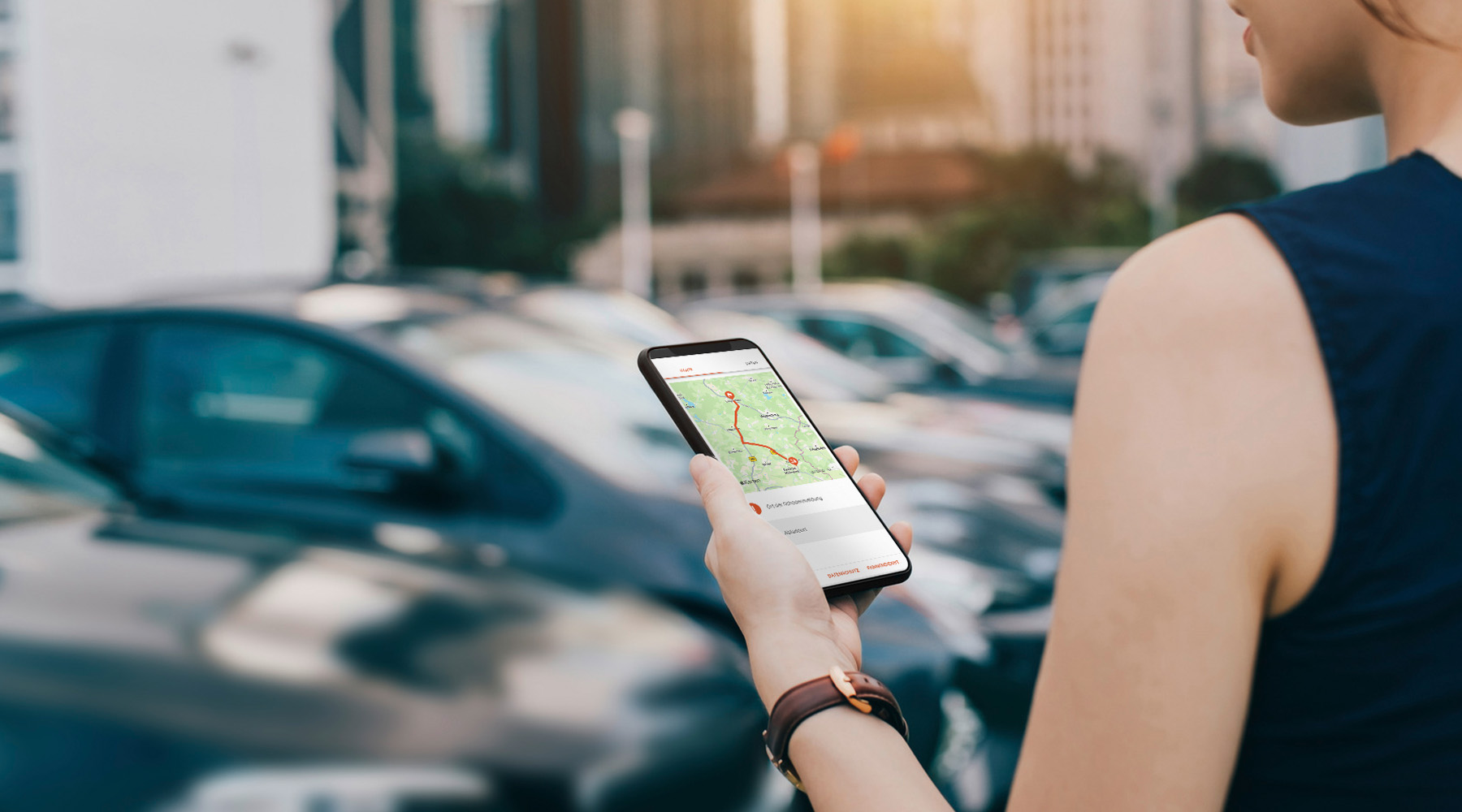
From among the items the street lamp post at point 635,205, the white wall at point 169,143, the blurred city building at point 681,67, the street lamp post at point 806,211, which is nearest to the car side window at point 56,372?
the white wall at point 169,143

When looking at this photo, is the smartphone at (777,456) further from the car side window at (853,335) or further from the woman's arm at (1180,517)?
the car side window at (853,335)

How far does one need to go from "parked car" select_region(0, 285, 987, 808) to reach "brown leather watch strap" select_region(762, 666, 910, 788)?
156 centimetres

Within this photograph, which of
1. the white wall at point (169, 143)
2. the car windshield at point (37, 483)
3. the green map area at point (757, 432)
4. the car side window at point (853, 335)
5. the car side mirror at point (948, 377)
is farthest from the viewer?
the white wall at point (169, 143)

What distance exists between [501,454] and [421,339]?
1.56 ft

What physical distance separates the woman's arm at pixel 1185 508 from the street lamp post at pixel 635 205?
3951 cm

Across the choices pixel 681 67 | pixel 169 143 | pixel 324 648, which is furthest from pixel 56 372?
pixel 681 67

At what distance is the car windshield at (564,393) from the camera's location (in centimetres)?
312

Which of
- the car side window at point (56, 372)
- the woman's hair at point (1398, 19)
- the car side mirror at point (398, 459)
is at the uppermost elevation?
the woman's hair at point (1398, 19)

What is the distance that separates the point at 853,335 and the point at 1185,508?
A: 7805mm

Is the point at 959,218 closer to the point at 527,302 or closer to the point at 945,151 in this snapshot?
the point at 945,151

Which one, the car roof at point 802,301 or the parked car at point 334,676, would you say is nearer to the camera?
the parked car at point 334,676

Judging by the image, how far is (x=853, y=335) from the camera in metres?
8.48

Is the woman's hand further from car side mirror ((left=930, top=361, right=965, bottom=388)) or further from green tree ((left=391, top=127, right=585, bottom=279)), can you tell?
green tree ((left=391, top=127, right=585, bottom=279))

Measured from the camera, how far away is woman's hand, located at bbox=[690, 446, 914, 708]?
0.96 metres
